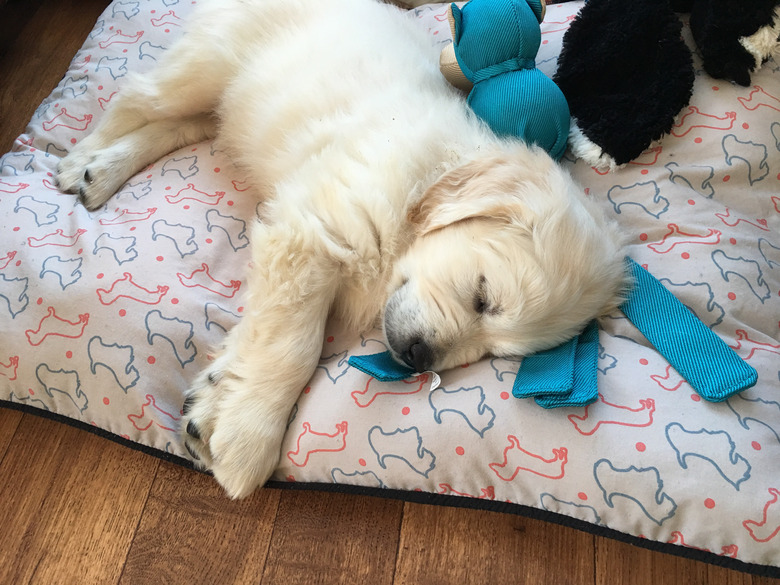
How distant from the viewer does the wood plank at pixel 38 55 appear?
2516 millimetres

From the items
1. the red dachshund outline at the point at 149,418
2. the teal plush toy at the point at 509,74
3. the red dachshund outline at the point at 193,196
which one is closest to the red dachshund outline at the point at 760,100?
the teal plush toy at the point at 509,74

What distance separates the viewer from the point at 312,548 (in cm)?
160

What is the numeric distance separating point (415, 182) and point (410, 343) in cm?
48

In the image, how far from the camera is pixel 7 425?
5.82 ft

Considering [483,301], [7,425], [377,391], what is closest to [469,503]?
[377,391]

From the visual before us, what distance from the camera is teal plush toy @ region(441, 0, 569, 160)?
5.97 ft

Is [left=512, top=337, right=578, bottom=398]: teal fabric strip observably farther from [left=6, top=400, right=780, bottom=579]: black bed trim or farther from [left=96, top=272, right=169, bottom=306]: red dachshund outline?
[left=96, top=272, right=169, bottom=306]: red dachshund outline

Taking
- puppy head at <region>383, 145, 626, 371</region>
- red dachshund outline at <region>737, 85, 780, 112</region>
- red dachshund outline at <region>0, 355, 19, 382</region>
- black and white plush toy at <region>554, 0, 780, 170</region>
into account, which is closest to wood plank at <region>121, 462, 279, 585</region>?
red dachshund outline at <region>0, 355, 19, 382</region>

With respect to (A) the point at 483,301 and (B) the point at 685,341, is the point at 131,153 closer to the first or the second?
(A) the point at 483,301

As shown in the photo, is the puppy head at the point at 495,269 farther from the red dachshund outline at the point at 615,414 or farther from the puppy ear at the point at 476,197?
the red dachshund outline at the point at 615,414

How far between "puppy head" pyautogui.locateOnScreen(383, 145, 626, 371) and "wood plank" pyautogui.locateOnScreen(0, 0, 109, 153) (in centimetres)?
195

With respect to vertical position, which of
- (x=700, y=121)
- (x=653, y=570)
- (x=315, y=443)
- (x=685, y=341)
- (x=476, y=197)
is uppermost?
(x=476, y=197)

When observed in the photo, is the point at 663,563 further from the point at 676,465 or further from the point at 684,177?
the point at 684,177

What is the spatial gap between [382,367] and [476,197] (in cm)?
52
